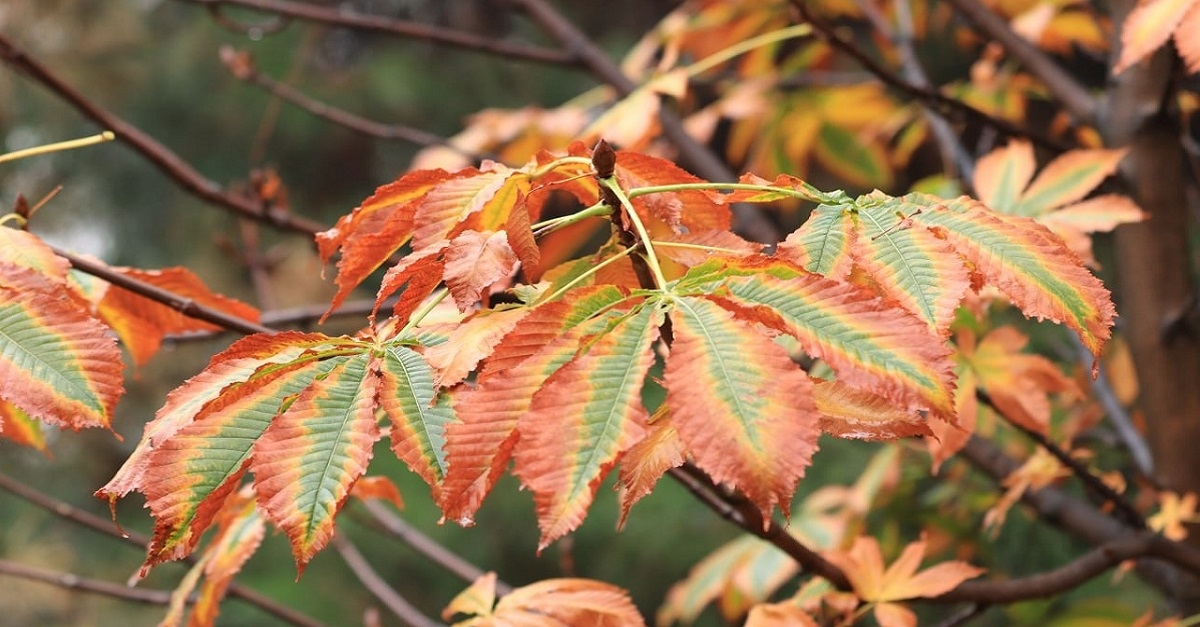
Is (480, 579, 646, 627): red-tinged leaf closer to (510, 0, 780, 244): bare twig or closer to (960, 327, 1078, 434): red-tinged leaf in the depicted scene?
(960, 327, 1078, 434): red-tinged leaf

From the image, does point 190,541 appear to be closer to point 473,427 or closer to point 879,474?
point 473,427

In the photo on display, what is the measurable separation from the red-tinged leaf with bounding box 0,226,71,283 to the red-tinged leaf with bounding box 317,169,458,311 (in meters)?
0.11

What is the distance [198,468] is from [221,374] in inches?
1.9

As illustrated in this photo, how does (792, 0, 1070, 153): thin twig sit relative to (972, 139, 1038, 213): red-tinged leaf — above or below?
above

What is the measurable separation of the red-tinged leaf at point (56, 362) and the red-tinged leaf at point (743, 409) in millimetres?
206

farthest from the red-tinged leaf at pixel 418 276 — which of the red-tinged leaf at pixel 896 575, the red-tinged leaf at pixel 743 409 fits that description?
the red-tinged leaf at pixel 896 575

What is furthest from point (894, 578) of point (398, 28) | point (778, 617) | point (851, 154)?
point (851, 154)

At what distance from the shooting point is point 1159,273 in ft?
2.90

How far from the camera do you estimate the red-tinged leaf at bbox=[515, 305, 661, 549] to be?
0.31m

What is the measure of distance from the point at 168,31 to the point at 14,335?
3467mm

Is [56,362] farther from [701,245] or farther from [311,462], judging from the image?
[701,245]

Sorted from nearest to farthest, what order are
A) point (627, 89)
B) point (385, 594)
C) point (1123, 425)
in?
1. point (385, 594)
2. point (1123, 425)
3. point (627, 89)

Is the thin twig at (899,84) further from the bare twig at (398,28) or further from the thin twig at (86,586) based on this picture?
the thin twig at (86,586)

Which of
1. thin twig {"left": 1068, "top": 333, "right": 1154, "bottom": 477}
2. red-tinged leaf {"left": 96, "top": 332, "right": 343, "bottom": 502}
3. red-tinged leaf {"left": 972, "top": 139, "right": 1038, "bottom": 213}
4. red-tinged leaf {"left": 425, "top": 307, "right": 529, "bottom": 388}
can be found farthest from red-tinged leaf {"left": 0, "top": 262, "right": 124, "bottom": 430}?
thin twig {"left": 1068, "top": 333, "right": 1154, "bottom": 477}
